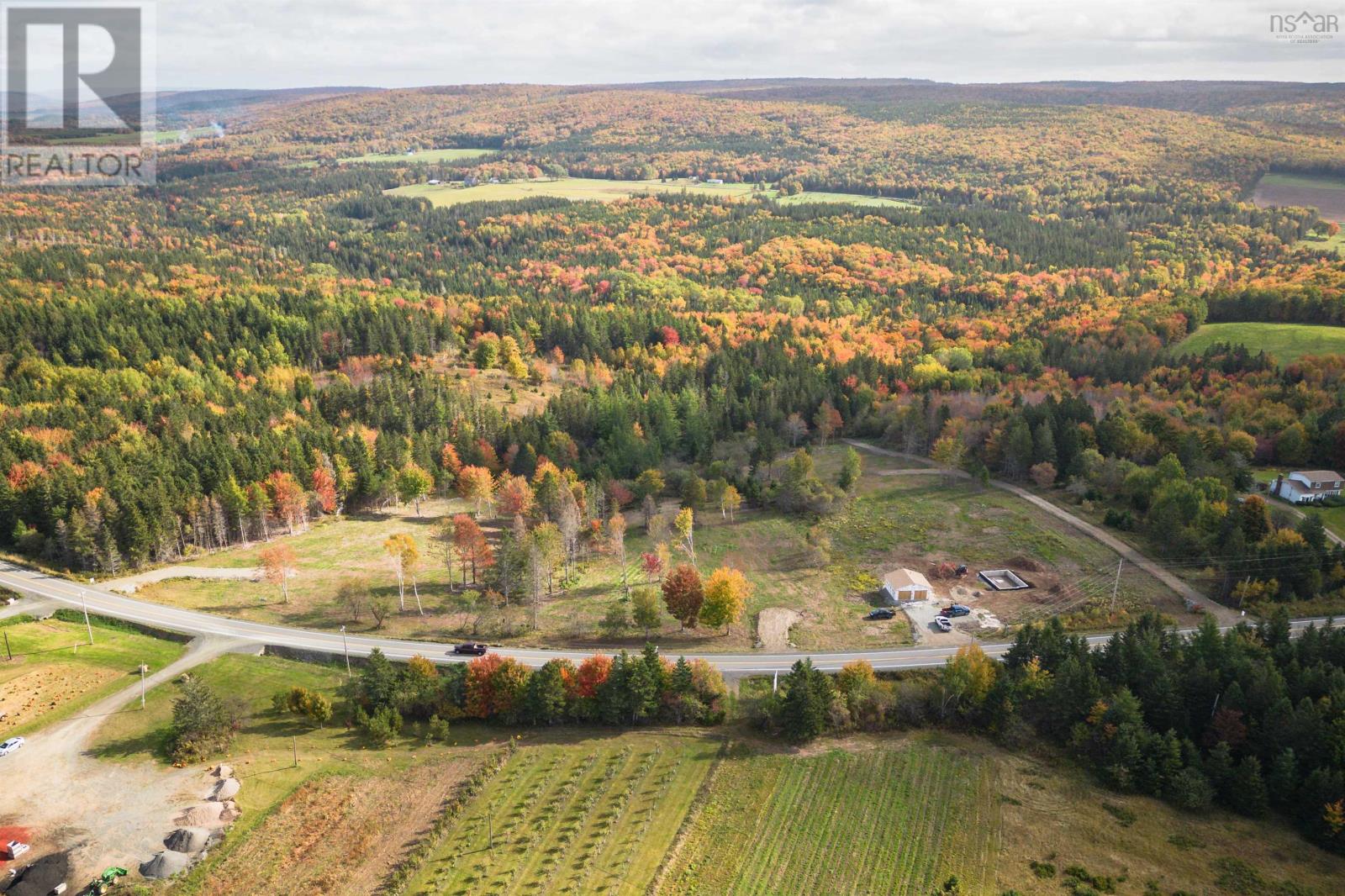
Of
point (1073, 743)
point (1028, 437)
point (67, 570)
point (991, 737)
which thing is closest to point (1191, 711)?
point (1073, 743)

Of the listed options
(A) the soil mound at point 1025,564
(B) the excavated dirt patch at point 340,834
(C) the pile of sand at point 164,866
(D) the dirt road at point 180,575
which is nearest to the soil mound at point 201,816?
(C) the pile of sand at point 164,866

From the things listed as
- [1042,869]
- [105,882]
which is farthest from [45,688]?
[1042,869]

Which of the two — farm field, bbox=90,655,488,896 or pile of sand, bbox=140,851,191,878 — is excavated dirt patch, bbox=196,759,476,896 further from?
pile of sand, bbox=140,851,191,878

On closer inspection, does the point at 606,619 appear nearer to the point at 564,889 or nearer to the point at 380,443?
the point at 564,889

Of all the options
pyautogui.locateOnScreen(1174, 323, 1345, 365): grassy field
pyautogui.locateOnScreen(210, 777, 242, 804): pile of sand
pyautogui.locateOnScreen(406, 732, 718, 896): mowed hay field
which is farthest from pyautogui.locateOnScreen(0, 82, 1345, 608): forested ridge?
pyautogui.locateOnScreen(210, 777, 242, 804): pile of sand

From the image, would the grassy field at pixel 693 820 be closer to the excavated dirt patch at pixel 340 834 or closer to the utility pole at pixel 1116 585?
the excavated dirt patch at pixel 340 834

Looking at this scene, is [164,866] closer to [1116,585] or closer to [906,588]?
[906,588]

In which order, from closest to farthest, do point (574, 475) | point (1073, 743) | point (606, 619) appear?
point (1073, 743)
point (606, 619)
point (574, 475)
